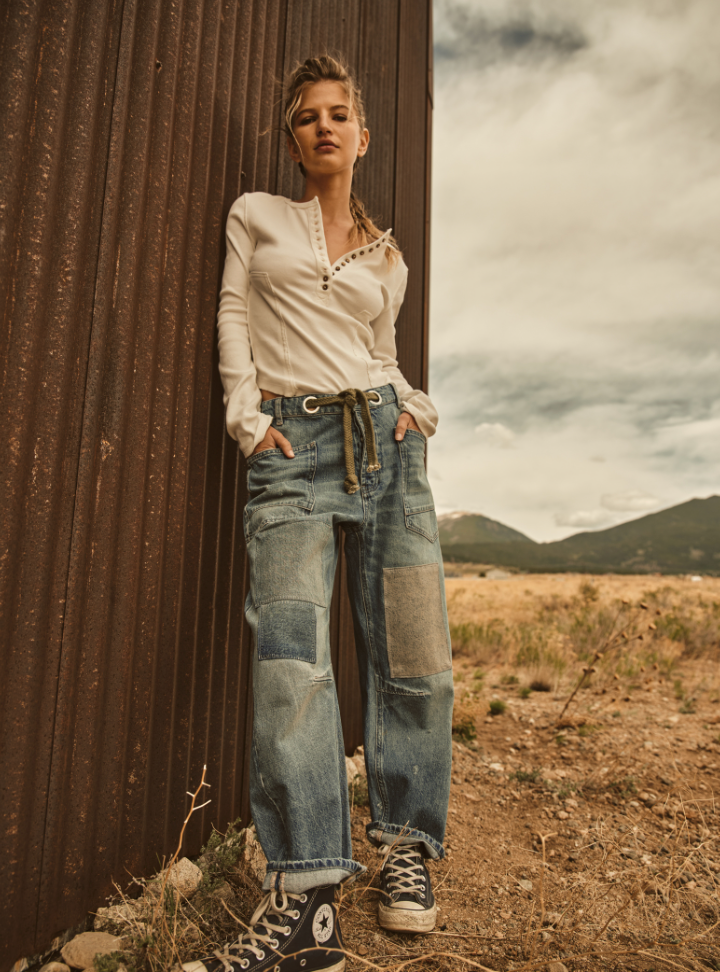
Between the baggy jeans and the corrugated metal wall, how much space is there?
324 millimetres

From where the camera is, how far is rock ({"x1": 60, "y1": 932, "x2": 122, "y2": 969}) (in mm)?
1281

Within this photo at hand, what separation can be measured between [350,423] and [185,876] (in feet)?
4.44

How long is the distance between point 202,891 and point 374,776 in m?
0.55

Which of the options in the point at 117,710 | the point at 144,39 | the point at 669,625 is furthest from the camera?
the point at 669,625

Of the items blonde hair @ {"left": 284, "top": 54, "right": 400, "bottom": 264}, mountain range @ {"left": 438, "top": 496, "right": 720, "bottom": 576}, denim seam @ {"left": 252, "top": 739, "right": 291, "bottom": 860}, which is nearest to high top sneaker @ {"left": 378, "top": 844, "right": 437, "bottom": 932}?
denim seam @ {"left": 252, "top": 739, "right": 291, "bottom": 860}

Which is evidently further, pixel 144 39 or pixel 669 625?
pixel 669 625

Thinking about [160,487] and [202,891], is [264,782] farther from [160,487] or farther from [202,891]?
[160,487]

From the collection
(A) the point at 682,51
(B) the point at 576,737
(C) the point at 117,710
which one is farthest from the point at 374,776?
(A) the point at 682,51

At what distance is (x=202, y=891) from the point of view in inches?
61.6

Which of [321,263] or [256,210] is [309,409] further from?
[256,210]

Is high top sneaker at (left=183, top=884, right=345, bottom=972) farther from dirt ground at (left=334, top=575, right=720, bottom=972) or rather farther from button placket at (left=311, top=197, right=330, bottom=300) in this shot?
button placket at (left=311, top=197, right=330, bottom=300)

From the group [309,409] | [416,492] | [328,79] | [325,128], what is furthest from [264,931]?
[328,79]

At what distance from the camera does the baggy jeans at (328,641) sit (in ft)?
4.40

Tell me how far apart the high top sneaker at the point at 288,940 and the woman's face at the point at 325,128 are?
205cm
